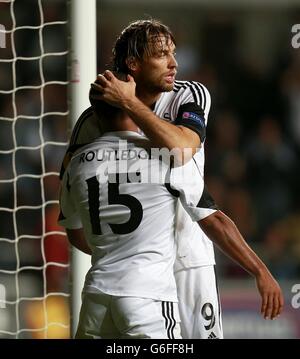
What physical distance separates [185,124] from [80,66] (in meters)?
0.72

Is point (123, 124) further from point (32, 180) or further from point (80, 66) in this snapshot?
point (32, 180)

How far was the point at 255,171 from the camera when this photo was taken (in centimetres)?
644

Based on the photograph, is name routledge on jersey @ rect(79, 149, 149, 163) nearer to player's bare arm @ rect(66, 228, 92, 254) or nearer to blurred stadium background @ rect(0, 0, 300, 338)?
player's bare arm @ rect(66, 228, 92, 254)

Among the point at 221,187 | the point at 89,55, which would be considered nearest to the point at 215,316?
the point at 89,55

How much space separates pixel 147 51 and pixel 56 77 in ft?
11.8

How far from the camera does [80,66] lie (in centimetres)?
329

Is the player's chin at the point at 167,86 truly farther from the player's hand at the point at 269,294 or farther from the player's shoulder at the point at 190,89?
the player's hand at the point at 269,294

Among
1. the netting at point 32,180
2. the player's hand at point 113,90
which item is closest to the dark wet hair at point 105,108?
the player's hand at point 113,90

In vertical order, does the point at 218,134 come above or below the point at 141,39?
below

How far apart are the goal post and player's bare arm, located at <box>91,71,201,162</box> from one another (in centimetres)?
60

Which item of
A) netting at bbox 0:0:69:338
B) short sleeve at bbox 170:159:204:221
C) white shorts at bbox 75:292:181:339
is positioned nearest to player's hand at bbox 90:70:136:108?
short sleeve at bbox 170:159:204:221

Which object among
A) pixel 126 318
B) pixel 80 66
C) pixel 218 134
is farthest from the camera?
pixel 218 134

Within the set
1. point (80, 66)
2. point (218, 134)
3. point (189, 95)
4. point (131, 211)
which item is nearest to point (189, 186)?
point (131, 211)

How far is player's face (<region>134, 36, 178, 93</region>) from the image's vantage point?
9.14ft
